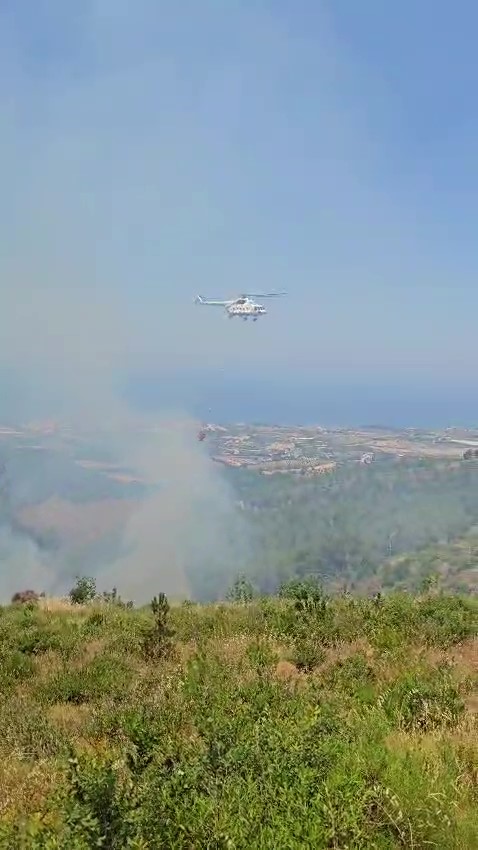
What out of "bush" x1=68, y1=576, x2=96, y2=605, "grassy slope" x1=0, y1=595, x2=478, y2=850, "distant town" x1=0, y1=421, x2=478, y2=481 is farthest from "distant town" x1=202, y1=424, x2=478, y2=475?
"grassy slope" x1=0, y1=595, x2=478, y2=850

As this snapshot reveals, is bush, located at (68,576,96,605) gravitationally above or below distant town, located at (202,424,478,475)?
below

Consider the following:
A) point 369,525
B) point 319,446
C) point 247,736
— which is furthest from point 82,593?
point 319,446

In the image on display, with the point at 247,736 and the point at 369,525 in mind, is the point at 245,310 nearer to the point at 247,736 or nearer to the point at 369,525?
the point at 369,525

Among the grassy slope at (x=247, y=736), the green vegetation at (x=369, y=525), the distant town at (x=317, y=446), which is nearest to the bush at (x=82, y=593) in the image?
the grassy slope at (x=247, y=736)

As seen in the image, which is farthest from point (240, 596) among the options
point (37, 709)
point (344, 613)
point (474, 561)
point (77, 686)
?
point (474, 561)

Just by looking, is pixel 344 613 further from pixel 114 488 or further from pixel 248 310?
pixel 114 488

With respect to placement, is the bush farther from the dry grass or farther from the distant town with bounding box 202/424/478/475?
the distant town with bounding box 202/424/478/475

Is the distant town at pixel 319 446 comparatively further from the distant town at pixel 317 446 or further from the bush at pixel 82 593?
the bush at pixel 82 593

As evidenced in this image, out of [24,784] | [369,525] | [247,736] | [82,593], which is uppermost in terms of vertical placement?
[247,736]

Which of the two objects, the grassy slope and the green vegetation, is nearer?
the grassy slope
